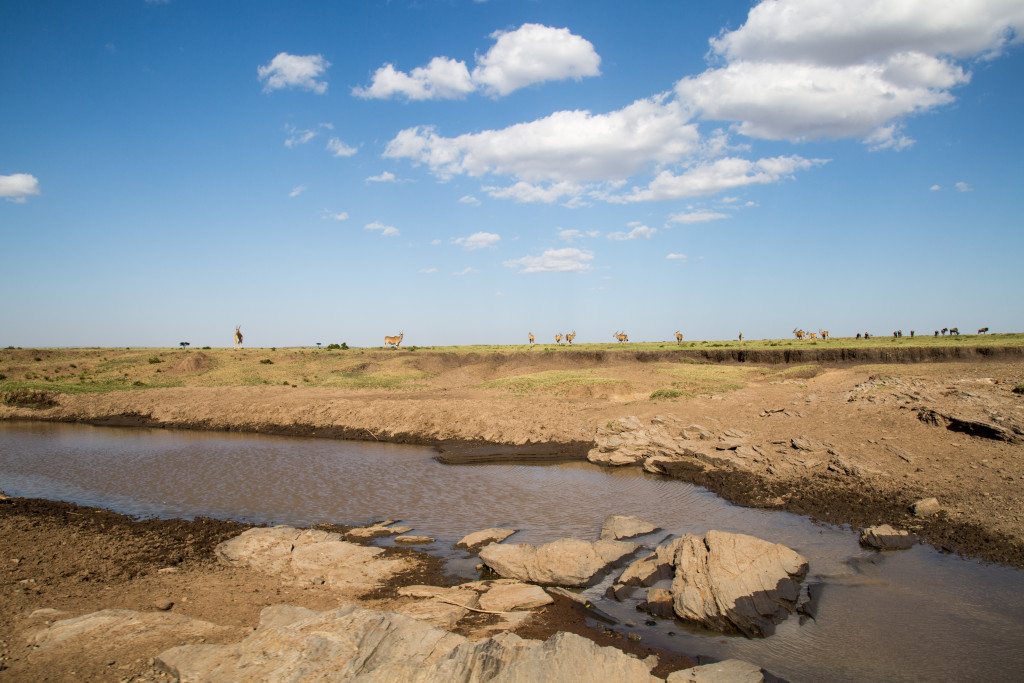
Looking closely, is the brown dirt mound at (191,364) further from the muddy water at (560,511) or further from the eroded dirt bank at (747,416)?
the muddy water at (560,511)

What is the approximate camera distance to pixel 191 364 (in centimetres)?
4628

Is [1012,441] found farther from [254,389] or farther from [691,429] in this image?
[254,389]

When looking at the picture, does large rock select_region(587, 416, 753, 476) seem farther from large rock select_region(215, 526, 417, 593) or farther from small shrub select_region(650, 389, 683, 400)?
large rock select_region(215, 526, 417, 593)

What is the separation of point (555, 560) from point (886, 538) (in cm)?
727

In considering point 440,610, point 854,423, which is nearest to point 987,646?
point 440,610

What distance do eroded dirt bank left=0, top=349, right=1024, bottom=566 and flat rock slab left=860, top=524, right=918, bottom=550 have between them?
1.73 ft

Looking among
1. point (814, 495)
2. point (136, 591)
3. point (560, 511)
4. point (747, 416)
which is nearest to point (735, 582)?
point (560, 511)

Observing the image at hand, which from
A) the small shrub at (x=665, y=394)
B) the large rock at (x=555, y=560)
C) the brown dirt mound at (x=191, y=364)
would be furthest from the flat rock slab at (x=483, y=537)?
the brown dirt mound at (x=191, y=364)

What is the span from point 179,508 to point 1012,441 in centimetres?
2362

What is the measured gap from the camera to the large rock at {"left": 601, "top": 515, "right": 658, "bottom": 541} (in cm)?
1384

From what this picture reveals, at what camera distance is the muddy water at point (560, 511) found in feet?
29.4

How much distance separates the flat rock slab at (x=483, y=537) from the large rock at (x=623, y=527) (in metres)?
2.25

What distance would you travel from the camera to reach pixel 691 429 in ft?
74.8

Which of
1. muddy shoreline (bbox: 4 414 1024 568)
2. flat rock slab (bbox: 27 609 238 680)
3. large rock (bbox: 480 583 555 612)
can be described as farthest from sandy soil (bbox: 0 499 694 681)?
muddy shoreline (bbox: 4 414 1024 568)
